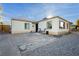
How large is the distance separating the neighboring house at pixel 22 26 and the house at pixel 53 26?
115mm

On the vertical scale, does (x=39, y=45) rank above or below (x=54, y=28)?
below

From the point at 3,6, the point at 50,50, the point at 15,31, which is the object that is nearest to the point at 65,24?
the point at 50,50

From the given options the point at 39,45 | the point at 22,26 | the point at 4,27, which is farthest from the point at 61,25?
the point at 4,27

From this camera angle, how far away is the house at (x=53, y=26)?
82.7 inches

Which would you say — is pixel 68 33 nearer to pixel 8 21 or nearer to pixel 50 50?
pixel 50 50

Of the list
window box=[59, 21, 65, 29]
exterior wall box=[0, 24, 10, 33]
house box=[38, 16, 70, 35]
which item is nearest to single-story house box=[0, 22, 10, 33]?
exterior wall box=[0, 24, 10, 33]

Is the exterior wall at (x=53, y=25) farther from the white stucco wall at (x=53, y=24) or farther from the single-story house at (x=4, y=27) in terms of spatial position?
the single-story house at (x=4, y=27)

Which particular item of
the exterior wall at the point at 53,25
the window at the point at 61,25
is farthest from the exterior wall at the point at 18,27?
the window at the point at 61,25

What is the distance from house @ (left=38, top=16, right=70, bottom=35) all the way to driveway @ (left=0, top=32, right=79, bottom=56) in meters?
0.08

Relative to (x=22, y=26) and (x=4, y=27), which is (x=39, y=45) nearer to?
(x=22, y=26)

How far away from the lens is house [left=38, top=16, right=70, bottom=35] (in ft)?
6.89

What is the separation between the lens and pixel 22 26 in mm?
2135

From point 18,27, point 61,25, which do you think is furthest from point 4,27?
point 61,25

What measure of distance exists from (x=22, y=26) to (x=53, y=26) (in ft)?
1.53
